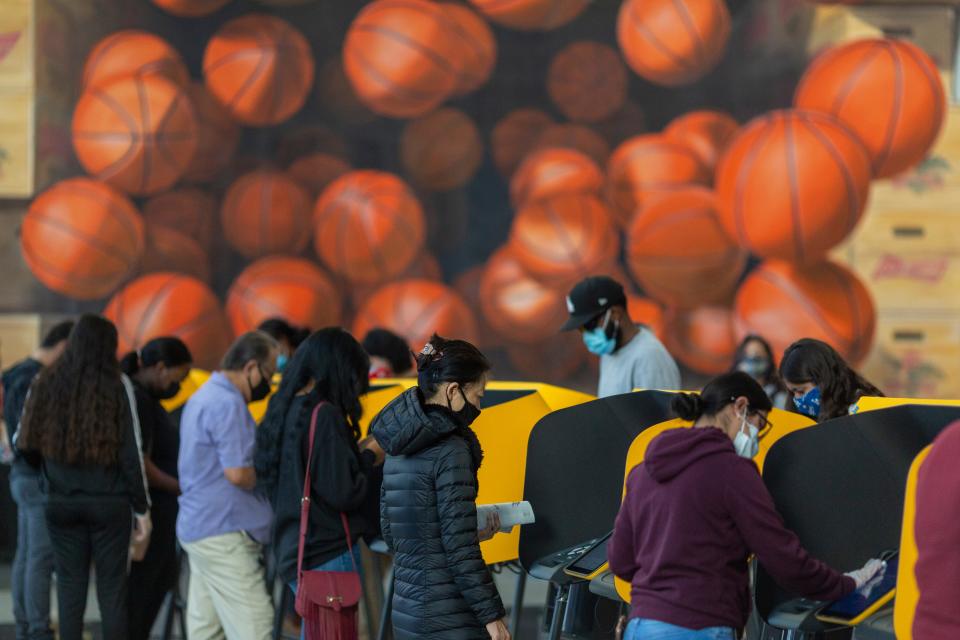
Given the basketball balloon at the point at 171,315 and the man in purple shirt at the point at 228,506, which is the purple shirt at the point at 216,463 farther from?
the basketball balloon at the point at 171,315

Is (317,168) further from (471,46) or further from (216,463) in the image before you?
(216,463)

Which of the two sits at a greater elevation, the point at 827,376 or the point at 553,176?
the point at 553,176

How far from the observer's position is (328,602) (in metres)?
3.28

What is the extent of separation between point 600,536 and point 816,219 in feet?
14.6

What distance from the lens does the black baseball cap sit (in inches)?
166

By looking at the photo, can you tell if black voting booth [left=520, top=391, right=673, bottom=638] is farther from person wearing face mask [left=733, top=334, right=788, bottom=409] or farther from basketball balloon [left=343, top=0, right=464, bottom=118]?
basketball balloon [left=343, top=0, right=464, bottom=118]

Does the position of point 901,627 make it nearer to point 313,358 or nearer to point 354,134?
point 313,358

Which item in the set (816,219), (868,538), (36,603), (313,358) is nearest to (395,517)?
(313,358)

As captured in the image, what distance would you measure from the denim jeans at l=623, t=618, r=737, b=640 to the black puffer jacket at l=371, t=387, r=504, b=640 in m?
0.39

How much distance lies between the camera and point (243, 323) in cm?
781

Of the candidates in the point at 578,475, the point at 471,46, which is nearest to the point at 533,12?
the point at 471,46

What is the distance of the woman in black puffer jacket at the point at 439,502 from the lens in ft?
9.12

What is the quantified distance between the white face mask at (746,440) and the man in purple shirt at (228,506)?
1.68 metres

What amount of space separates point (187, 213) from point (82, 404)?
13.6ft
